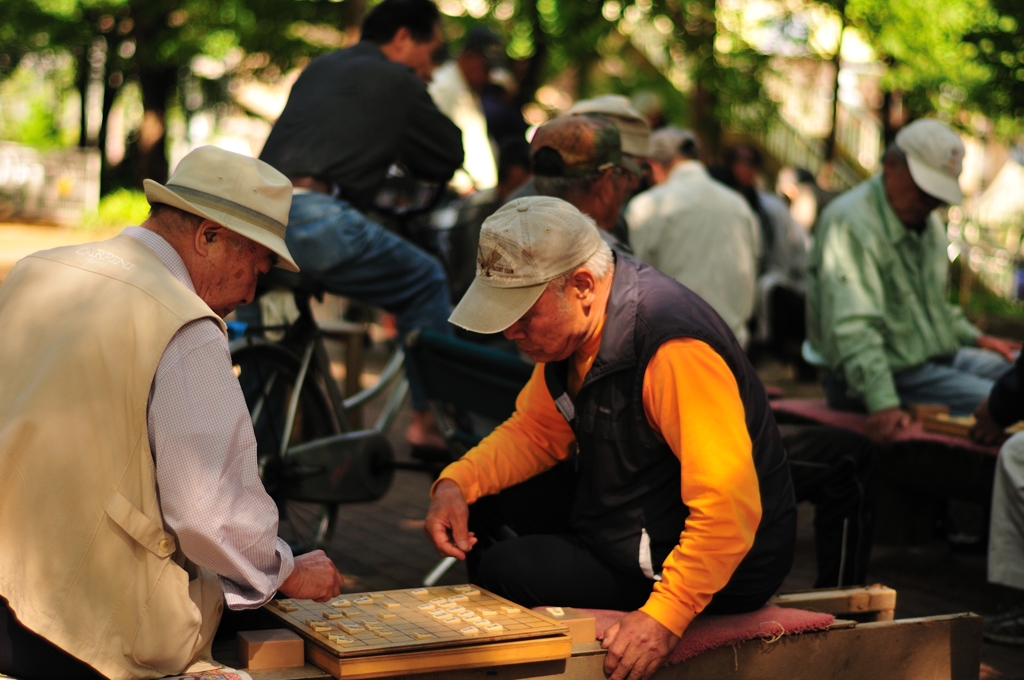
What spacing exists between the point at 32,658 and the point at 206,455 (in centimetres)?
57

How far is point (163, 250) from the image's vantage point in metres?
2.61

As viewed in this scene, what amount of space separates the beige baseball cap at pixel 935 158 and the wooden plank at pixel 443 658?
3.29 m

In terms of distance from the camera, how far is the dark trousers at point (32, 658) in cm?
252

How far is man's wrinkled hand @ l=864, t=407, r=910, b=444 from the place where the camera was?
5.32 m

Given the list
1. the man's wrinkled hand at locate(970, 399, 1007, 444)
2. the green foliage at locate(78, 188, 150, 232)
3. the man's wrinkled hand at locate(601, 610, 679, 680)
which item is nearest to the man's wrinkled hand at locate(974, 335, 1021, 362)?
the man's wrinkled hand at locate(970, 399, 1007, 444)

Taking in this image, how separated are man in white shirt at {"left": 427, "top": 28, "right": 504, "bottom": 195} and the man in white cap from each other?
10.4ft

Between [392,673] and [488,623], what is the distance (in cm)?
30

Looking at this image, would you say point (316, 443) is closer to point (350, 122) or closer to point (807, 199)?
point (350, 122)

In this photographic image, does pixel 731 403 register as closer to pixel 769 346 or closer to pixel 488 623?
pixel 488 623

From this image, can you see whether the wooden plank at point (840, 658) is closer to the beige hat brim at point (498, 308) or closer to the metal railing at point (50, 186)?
the beige hat brim at point (498, 308)

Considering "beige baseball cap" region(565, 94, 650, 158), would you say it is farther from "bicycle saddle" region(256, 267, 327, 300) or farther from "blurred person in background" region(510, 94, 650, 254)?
"bicycle saddle" region(256, 267, 327, 300)

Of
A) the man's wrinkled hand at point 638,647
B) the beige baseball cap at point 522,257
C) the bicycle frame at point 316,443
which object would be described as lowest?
the bicycle frame at point 316,443

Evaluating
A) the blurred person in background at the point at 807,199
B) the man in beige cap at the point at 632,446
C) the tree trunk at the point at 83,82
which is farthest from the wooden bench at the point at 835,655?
the tree trunk at the point at 83,82

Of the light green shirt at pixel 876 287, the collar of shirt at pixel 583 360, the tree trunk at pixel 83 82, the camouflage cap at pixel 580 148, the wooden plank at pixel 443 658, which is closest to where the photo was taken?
the wooden plank at pixel 443 658
